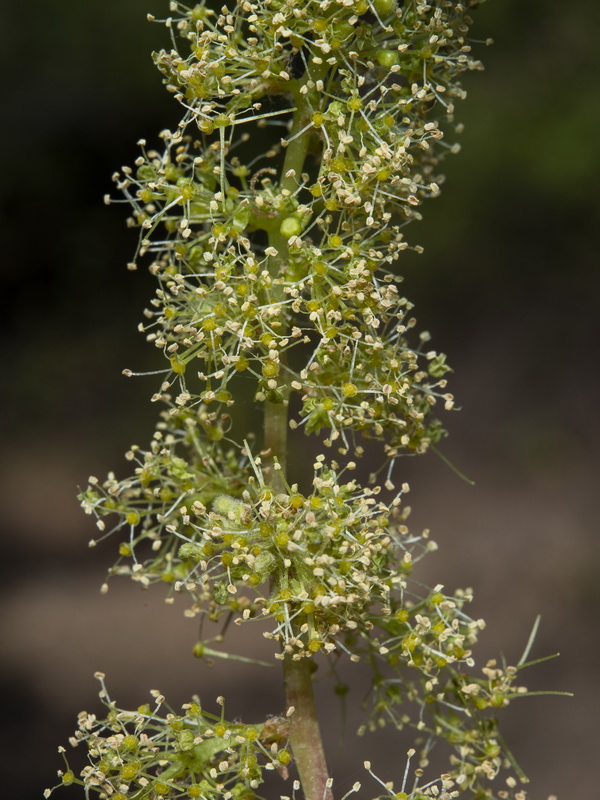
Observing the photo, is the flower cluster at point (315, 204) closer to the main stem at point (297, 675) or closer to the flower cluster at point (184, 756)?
the main stem at point (297, 675)

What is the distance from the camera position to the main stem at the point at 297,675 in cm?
201

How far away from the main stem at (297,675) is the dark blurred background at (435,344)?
5510 millimetres

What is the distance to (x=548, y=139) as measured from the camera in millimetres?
9438

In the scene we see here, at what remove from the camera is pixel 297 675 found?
6.65ft

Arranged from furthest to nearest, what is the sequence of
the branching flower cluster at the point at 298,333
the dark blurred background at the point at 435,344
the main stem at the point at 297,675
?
the dark blurred background at the point at 435,344 → the main stem at the point at 297,675 → the branching flower cluster at the point at 298,333

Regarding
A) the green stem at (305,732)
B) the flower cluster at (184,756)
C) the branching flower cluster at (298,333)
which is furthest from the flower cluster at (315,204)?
the flower cluster at (184,756)

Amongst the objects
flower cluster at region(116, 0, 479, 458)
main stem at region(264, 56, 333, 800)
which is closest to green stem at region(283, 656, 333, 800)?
main stem at region(264, 56, 333, 800)

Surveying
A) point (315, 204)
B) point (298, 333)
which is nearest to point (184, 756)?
point (298, 333)

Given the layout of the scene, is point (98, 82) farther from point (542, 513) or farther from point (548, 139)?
point (542, 513)

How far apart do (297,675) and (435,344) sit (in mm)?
8741

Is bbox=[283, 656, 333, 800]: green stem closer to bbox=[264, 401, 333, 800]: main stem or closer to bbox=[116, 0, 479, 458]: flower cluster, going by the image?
bbox=[264, 401, 333, 800]: main stem

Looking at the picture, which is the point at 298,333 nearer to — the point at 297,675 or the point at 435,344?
the point at 297,675

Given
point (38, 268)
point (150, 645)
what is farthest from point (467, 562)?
point (38, 268)

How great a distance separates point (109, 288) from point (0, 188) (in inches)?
57.5
